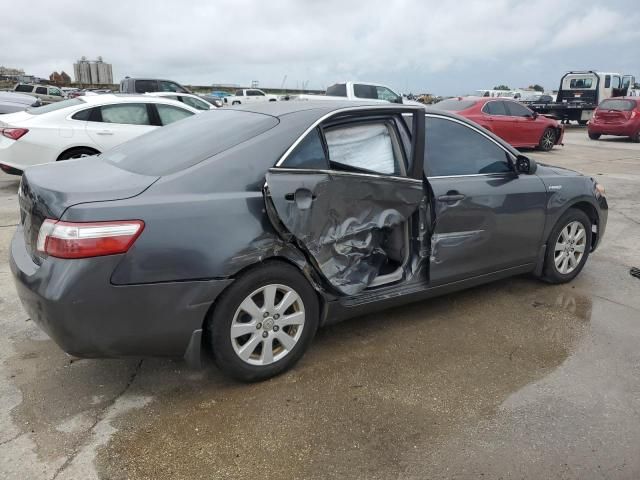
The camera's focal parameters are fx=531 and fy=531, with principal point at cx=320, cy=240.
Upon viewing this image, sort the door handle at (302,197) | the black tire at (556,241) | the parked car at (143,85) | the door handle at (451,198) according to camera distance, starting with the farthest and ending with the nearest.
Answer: the parked car at (143,85), the black tire at (556,241), the door handle at (451,198), the door handle at (302,197)

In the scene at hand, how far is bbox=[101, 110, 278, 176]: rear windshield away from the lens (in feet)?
9.91

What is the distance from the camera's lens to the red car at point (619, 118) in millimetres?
18891

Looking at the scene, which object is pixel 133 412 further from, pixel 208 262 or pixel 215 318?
pixel 208 262

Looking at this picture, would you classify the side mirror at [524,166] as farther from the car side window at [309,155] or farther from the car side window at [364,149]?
the car side window at [309,155]

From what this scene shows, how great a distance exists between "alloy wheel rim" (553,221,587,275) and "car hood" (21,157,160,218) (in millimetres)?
3469

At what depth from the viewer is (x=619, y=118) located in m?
19.1

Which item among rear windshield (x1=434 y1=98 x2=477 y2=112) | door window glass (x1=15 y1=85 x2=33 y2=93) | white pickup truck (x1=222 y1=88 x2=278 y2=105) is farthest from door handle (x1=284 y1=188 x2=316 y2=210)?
door window glass (x1=15 y1=85 x2=33 y2=93)

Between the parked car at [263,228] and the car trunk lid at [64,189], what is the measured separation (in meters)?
0.01

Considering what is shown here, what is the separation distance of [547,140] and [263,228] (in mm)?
14697

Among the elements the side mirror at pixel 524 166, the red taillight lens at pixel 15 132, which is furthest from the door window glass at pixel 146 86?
the side mirror at pixel 524 166

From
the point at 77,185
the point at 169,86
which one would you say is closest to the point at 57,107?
the point at 77,185

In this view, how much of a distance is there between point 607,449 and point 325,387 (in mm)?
1470

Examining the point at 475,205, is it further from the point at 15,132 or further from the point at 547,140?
the point at 547,140

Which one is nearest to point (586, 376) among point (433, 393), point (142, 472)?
point (433, 393)
